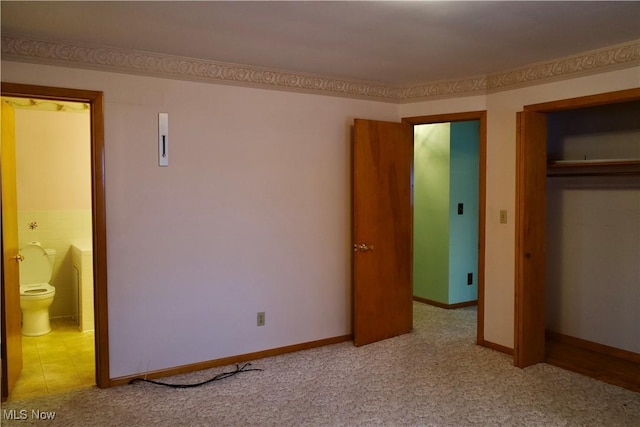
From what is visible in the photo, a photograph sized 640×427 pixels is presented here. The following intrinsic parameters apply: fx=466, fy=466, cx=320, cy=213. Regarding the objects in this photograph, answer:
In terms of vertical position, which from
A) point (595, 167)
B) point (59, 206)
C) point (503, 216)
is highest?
point (595, 167)

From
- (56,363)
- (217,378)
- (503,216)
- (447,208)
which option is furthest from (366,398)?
(447,208)

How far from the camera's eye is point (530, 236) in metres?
3.55

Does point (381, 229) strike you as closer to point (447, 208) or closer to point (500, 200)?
point (500, 200)

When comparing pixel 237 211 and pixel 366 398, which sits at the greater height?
pixel 237 211

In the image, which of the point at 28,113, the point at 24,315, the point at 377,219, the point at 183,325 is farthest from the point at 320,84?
the point at 24,315

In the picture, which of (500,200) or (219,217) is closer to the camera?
(219,217)

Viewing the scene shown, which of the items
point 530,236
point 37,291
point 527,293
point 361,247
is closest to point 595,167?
point 530,236

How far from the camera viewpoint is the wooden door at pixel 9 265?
3061 millimetres

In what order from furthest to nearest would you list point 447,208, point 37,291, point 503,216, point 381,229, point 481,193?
point 447,208, point 37,291, point 381,229, point 481,193, point 503,216

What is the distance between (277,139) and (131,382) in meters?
2.11

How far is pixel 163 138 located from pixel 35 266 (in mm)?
2427

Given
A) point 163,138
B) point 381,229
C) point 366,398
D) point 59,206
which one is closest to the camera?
point 366,398

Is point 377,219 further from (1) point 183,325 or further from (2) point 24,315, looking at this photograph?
(2) point 24,315

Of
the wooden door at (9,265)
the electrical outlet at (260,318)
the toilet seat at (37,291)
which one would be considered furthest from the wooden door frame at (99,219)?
the toilet seat at (37,291)
